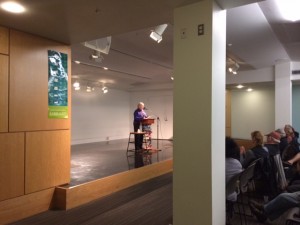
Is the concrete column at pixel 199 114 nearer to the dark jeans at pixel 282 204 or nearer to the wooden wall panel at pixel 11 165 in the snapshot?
the dark jeans at pixel 282 204

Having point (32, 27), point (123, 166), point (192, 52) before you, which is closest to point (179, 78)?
point (192, 52)

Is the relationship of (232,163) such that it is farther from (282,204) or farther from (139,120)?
(139,120)

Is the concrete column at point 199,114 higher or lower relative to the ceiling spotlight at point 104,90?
lower

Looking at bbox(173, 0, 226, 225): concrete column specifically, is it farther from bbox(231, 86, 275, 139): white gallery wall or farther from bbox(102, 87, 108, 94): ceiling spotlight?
bbox(102, 87, 108, 94): ceiling spotlight

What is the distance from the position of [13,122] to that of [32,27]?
1.20 meters

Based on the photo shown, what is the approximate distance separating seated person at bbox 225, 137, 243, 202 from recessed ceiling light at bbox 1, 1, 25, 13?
2.69 m

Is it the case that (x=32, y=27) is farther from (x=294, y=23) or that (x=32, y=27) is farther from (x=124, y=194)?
(x=294, y=23)

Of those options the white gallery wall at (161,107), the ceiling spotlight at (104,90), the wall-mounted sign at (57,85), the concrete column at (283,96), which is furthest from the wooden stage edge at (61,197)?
the white gallery wall at (161,107)

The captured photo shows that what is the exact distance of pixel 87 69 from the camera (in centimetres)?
773

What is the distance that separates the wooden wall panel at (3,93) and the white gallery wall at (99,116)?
22.7 ft

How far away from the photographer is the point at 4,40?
120 inches

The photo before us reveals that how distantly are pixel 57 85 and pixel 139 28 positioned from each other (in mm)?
1489

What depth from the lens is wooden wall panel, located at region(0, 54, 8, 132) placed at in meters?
3.01

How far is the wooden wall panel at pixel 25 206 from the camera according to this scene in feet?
9.89
